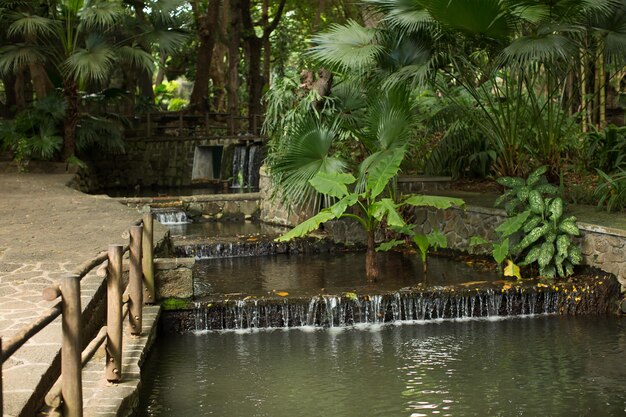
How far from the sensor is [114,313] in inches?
271

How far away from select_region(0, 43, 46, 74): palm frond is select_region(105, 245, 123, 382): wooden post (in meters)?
13.7

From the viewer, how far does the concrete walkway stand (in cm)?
588

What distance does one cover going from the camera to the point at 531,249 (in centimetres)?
1120

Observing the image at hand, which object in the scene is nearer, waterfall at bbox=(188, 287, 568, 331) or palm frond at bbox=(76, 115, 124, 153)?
waterfall at bbox=(188, 287, 568, 331)

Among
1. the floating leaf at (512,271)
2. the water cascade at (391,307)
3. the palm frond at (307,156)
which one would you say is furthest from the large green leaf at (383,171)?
the floating leaf at (512,271)

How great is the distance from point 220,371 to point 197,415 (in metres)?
1.20

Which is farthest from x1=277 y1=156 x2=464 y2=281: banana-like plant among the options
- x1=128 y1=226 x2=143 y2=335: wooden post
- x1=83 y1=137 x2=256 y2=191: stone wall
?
x1=83 y1=137 x2=256 y2=191: stone wall

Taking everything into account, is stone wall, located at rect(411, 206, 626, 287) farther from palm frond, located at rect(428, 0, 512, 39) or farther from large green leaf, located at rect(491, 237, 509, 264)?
palm frond, located at rect(428, 0, 512, 39)

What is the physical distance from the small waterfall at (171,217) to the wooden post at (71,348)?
481 inches

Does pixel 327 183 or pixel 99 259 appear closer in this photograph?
pixel 99 259

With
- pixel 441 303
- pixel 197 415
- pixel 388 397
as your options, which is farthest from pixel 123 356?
pixel 441 303

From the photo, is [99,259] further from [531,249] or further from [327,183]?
[531,249]

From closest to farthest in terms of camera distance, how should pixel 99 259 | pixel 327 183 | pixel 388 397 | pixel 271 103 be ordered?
pixel 99 259 < pixel 388 397 < pixel 327 183 < pixel 271 103

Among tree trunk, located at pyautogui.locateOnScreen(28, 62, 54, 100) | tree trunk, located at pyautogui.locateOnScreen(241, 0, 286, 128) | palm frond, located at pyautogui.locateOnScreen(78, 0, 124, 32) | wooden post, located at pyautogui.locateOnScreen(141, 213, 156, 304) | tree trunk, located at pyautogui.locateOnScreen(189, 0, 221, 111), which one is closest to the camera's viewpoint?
wooden post, located at pyautogui.locateOnScreen(141, 213, 156, 304)
